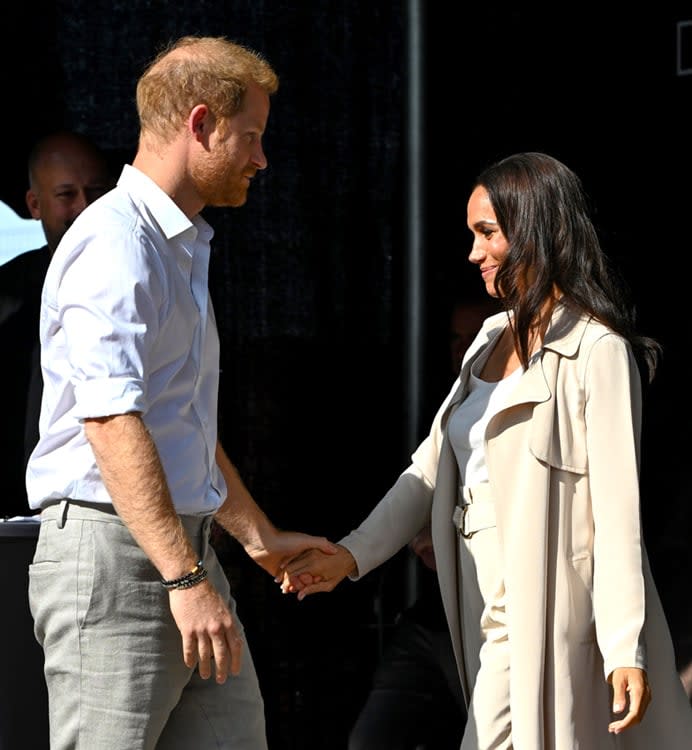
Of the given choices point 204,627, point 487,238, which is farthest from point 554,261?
point 204,627

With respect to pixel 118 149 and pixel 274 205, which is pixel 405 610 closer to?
pixel 274 205

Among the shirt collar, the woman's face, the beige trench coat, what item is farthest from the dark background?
the shirt collar

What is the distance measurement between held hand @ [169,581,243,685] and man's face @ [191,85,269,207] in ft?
2.71

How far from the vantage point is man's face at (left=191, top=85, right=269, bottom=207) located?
301cm

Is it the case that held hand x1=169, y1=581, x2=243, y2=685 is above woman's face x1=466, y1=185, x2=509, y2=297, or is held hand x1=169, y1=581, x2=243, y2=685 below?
below

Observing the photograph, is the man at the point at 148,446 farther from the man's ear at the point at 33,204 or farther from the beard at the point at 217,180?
the man's ear at the point at 33,204

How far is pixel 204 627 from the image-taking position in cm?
264

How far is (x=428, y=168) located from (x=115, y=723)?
7.73 ft

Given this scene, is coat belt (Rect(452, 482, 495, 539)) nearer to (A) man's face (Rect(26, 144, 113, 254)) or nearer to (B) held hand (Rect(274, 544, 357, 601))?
(B) held hand (Rect(274, 544, 357, 601))

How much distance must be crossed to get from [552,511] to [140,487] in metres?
1.02

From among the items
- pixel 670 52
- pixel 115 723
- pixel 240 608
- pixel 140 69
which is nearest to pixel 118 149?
pixel 140 69

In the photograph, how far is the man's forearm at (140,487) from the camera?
2619mm

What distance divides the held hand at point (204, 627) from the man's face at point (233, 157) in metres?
0.83

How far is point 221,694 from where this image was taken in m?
3.03
